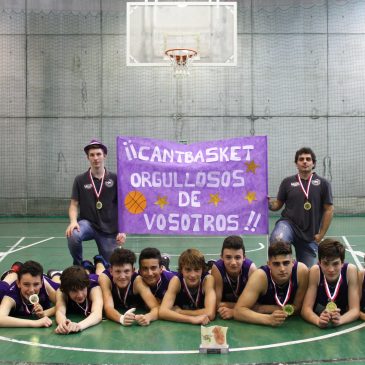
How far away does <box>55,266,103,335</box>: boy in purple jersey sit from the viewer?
4.45 metres

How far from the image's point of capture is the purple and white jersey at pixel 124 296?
500 centimetres

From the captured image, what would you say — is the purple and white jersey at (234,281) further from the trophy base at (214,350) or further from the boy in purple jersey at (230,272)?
the trophy base at (214,350)

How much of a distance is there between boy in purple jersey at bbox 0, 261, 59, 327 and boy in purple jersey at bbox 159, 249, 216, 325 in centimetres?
110

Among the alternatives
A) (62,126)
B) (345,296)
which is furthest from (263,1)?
(345,296)

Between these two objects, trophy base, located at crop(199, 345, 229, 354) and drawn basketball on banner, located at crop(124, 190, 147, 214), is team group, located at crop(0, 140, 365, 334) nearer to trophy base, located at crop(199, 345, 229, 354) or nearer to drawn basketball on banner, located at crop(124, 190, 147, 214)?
trophy base, located at crop(199, 345, 229, 354)

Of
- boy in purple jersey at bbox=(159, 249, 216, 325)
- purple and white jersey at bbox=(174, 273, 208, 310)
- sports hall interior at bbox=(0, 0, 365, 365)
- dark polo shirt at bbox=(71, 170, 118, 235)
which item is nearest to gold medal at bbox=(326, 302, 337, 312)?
boy in purple jersey at bbox=(159, 249, 216, 325)

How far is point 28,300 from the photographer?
4816mm

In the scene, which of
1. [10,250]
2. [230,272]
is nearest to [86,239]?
[230,272]

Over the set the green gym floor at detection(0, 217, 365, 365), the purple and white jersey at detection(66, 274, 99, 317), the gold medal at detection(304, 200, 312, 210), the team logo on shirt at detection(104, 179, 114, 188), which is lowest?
the green gym floor at detection(0, 217, 365, 365)

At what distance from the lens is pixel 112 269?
4918 millimetres

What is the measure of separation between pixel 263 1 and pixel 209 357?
12.9 m

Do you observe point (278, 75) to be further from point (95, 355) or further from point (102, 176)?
point (95, 355)

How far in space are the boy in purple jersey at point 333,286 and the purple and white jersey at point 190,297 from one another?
3.17 ft

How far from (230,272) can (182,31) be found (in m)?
6.97
